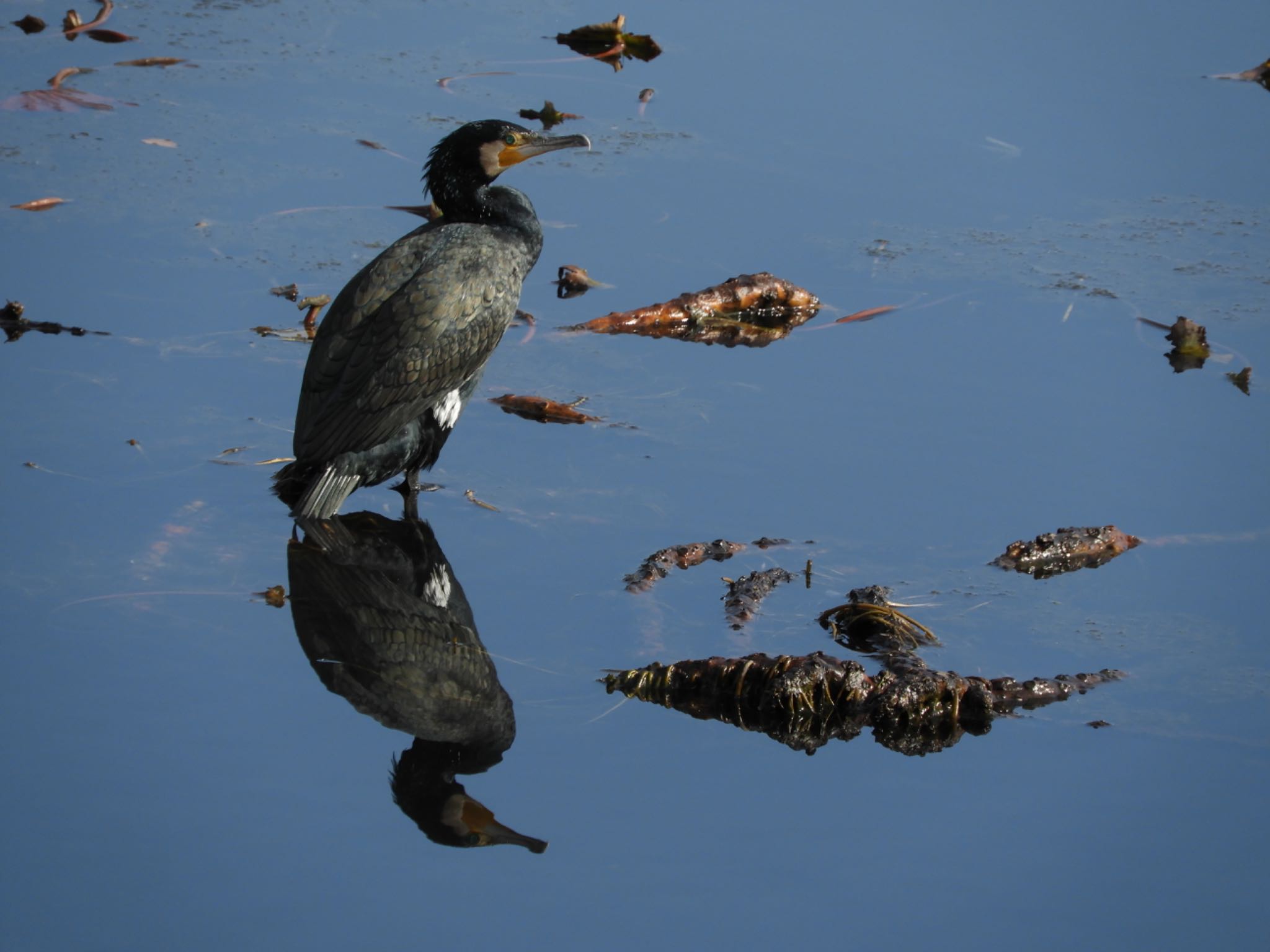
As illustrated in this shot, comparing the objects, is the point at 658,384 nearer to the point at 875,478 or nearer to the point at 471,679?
the point at 875,478

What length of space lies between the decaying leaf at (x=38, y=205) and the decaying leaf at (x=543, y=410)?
7.85ft

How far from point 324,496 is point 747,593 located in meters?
1.32

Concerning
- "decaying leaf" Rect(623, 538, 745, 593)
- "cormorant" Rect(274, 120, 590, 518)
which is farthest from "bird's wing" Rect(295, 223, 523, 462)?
"decaying leaf" Rect(623, 538, 745, 593)

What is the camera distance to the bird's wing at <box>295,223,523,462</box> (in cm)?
461

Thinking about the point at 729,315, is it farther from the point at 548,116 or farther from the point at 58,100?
the point at 58,100

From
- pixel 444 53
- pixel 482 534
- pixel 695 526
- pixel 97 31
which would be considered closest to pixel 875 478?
pixel 695 526

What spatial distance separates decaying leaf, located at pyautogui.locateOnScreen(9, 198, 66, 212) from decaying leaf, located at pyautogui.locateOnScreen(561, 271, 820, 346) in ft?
7.62

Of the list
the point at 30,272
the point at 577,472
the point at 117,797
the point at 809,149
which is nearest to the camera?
the point at 117,797

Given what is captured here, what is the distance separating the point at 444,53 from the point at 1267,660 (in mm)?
5663

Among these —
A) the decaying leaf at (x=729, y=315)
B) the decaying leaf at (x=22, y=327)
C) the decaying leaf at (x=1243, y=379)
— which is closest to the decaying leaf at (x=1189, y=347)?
the decaying leaf at (x=1243, y=379)

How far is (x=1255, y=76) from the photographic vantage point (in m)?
8.45

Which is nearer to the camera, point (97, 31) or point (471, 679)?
point (471, 679)

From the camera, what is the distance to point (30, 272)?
582 centimetres

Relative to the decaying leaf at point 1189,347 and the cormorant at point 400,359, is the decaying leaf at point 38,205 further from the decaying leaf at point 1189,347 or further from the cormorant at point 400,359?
the decaying leaf at point 1189,347
